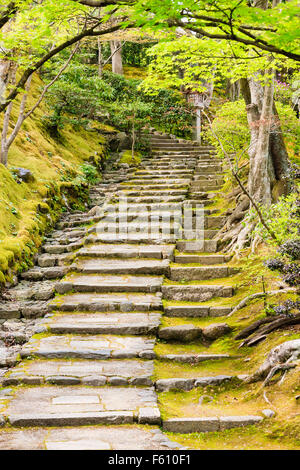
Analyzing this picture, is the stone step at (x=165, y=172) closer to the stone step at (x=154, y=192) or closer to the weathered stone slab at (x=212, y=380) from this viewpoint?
the stone step at (x=154, y=192)

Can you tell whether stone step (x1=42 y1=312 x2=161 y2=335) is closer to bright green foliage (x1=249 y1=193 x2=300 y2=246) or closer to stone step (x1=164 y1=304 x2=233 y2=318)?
stone step (x1=164 y1=304 x2=233 y2=318)

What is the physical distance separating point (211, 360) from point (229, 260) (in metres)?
3.52

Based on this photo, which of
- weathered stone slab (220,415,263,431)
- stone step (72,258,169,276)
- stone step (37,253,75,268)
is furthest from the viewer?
stone step (37,253,75,268)

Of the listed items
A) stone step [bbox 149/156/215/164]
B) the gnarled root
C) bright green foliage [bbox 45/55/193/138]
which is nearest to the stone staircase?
the gnarled root

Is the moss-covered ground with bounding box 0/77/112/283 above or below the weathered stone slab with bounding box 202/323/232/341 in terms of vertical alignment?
above

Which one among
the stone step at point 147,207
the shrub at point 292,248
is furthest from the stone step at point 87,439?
the stone step at point 147,207

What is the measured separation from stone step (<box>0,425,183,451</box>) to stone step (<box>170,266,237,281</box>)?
4.53m

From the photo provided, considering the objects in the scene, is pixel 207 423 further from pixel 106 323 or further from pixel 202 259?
pixel 202 259

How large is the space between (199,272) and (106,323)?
262 centimetres

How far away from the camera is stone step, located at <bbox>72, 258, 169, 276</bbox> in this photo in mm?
9195

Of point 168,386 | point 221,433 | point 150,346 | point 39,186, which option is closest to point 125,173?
point 39,186

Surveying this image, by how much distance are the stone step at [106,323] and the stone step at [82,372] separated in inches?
31.8

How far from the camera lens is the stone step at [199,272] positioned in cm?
898

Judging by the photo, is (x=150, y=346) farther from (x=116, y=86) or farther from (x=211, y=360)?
(x=116, y=86)
